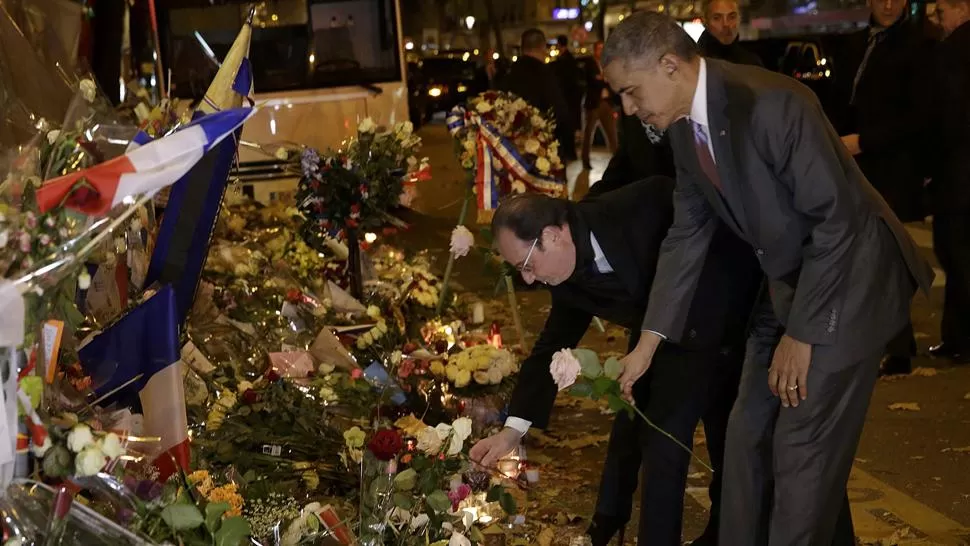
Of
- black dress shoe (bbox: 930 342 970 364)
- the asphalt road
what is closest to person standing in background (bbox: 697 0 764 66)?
the asphalt road

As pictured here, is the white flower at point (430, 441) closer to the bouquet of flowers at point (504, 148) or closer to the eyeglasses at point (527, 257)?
the eyeglasses at point (527, 257)

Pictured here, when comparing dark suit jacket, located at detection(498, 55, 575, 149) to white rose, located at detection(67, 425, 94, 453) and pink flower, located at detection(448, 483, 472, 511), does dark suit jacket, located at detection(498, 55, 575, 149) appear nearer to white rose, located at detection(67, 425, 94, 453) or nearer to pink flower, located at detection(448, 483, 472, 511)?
pink flower, located at detection(448, 483, 472, 511)

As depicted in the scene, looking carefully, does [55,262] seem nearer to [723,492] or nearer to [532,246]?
[532,246]

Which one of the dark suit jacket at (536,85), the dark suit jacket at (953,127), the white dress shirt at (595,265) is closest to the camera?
the white dress shirt at (595,265)

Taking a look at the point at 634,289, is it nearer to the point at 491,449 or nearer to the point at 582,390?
the point at 582,390

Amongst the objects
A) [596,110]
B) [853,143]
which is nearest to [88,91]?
[853,143]

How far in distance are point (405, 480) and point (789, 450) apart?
1.11m

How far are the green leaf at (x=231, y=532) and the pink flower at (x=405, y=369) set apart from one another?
9.39ft

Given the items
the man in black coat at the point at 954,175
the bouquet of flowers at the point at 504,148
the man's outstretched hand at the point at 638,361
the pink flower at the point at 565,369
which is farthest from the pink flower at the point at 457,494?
the man in black coat at the point at 954,175

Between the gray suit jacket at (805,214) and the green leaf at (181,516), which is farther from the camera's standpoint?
the gray suit jacket at (805,214)

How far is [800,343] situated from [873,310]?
21 cm

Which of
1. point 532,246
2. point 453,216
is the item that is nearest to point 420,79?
point 453,216

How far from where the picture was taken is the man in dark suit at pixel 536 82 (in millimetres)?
8070

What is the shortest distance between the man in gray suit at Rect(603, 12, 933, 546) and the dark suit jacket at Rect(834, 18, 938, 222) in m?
3.10
